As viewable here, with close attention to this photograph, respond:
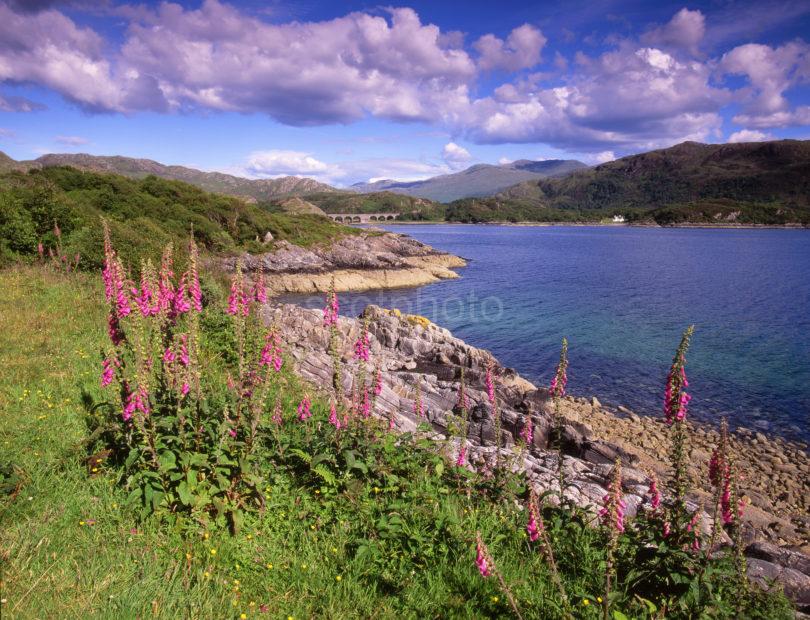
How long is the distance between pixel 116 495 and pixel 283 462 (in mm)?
2247

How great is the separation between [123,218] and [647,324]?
57289 mm

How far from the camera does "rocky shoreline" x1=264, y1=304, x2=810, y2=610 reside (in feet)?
36.5

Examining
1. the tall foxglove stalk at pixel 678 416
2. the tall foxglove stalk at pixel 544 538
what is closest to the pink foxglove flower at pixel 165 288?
the tall foxglove stalk at pixel 544 538

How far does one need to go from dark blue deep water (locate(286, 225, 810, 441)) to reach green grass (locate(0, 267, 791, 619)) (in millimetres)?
20247

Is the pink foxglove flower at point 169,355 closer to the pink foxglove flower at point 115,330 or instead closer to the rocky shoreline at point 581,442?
the pink foxglove flower at point 115,330

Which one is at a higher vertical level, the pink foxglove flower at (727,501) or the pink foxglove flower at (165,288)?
the pink foxglove flower at (165,288)

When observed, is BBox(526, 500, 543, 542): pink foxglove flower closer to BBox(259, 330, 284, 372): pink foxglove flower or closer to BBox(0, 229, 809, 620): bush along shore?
BBox(0, 229, 809, 620): bush along shore

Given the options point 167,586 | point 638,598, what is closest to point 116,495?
point 167,586

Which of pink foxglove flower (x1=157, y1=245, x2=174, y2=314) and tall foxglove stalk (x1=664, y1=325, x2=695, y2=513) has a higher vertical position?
pink foxglove flower (x1=157, y1=245, x2=174, y2=314)

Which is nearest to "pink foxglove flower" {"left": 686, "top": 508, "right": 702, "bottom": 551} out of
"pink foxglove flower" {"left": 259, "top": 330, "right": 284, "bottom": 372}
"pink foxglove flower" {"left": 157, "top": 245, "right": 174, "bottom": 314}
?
"pink foxglove flower" {"left": 259, "top": 330, "right": 284, "bottom": 372}

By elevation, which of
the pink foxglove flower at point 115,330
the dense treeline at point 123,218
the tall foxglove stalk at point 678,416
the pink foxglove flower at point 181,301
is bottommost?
the tall foxglove stalk at point 678,416

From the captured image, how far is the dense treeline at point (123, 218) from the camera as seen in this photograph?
21844 millimetres

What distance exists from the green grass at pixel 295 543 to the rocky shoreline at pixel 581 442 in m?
1.98

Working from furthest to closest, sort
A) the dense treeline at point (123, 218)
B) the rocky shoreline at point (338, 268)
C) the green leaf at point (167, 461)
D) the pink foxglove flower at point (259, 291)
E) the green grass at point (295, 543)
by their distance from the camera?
the rocky shoreline at point (338, 268) → the dense treeline at point (123, 218) → the pink foxglove flower at point (259, 291) → the green leaf at point (167, 461) → the green grass at point (295, 543)
